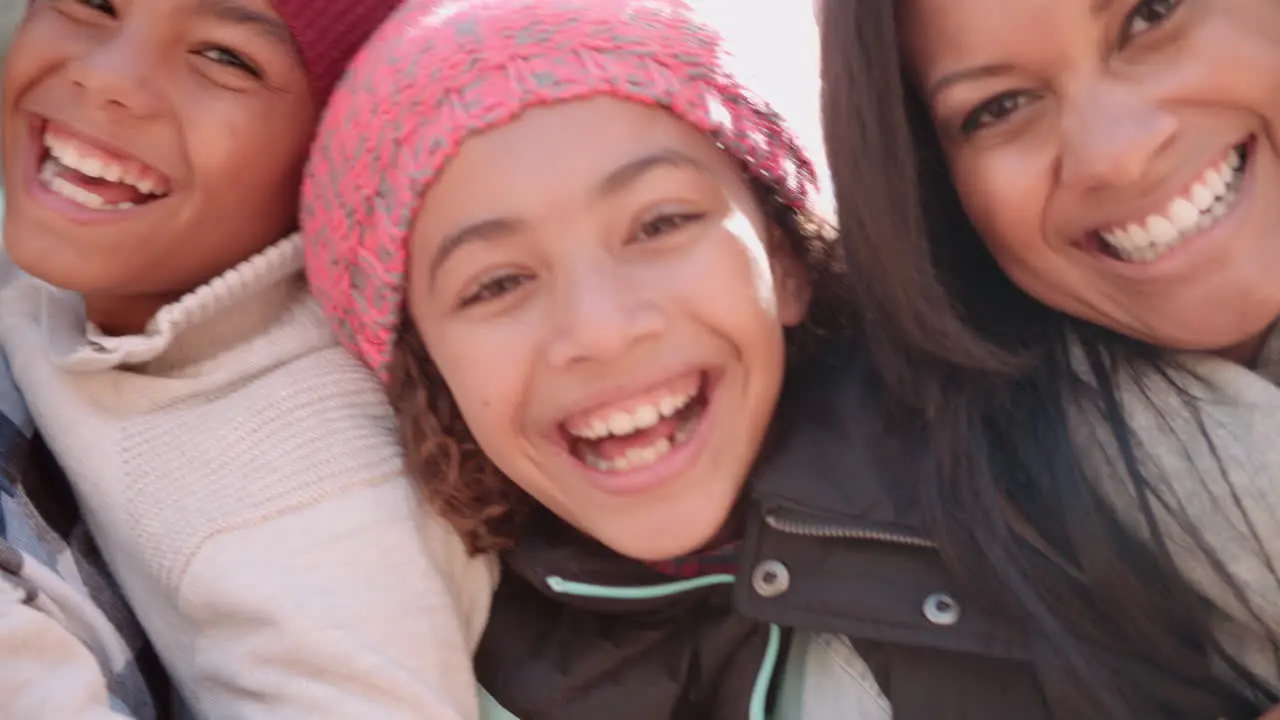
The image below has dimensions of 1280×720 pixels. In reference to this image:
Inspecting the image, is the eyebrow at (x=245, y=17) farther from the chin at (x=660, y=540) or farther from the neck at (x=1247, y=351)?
the neck at (x=1247, y=351)

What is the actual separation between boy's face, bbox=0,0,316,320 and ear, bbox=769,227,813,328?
1.96ft

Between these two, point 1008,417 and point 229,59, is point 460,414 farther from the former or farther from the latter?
point 1008,417

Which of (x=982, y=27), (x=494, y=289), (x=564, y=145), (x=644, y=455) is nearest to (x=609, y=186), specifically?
(x=564, y=145)

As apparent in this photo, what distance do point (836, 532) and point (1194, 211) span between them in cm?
47

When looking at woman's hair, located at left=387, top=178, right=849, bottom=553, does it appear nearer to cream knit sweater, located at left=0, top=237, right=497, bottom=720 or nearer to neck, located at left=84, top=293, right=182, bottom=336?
cream knit sweater, located at left=0, top=237, right=497, bottom=720

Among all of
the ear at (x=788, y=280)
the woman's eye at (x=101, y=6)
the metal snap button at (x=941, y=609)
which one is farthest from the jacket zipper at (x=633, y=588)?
the woman's eye at (x=101, y=6)

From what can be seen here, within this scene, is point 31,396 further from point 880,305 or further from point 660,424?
point 880,305

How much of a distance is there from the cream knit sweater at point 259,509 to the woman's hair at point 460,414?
0.09 ft

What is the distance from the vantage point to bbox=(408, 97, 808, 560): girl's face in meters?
1.12

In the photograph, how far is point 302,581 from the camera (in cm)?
114

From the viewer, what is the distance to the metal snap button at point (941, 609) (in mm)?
1113

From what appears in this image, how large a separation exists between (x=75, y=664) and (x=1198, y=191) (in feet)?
3.76

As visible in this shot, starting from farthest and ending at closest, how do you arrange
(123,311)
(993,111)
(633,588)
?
1. (123,311)
2. (633,588)
3. (993,111)

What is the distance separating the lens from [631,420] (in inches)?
46.1
